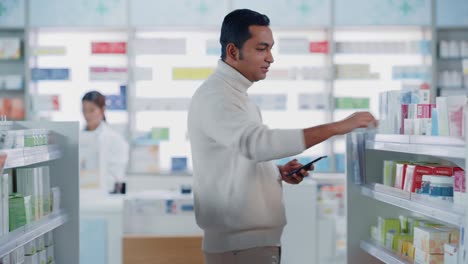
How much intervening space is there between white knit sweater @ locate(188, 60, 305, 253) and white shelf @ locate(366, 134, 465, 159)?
65cm

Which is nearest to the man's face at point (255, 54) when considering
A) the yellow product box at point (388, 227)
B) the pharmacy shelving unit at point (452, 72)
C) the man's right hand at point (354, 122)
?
the man's right hand at point (354, 122)

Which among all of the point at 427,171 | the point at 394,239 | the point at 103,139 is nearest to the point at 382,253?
the point at 394,239

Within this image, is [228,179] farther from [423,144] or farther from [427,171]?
[427,171]

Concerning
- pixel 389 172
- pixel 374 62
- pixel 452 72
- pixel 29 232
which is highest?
pixel 374 62

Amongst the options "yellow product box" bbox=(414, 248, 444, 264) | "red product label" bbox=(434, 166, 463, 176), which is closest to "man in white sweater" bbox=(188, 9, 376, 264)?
"red product label" bbox=(434, 166, 463, 176)

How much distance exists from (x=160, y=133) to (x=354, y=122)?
18.3 feet

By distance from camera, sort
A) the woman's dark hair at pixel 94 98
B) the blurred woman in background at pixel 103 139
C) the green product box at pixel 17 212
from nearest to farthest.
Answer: the green product box at pixel 17 212, the blurred woman in background at pixel 103 139, the woman's dark hair at pixel 94 98

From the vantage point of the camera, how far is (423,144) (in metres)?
3.20

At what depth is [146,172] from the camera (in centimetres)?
814

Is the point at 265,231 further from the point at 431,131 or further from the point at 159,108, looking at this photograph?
the point at 159,108

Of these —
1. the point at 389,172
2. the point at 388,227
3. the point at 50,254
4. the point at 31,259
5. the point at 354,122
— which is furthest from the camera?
the point at 50,254

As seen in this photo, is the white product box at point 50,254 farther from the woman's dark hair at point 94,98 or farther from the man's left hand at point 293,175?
the woman's dark hair at point 94,98

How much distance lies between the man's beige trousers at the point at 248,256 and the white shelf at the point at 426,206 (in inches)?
27.0

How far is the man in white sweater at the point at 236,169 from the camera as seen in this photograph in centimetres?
290
